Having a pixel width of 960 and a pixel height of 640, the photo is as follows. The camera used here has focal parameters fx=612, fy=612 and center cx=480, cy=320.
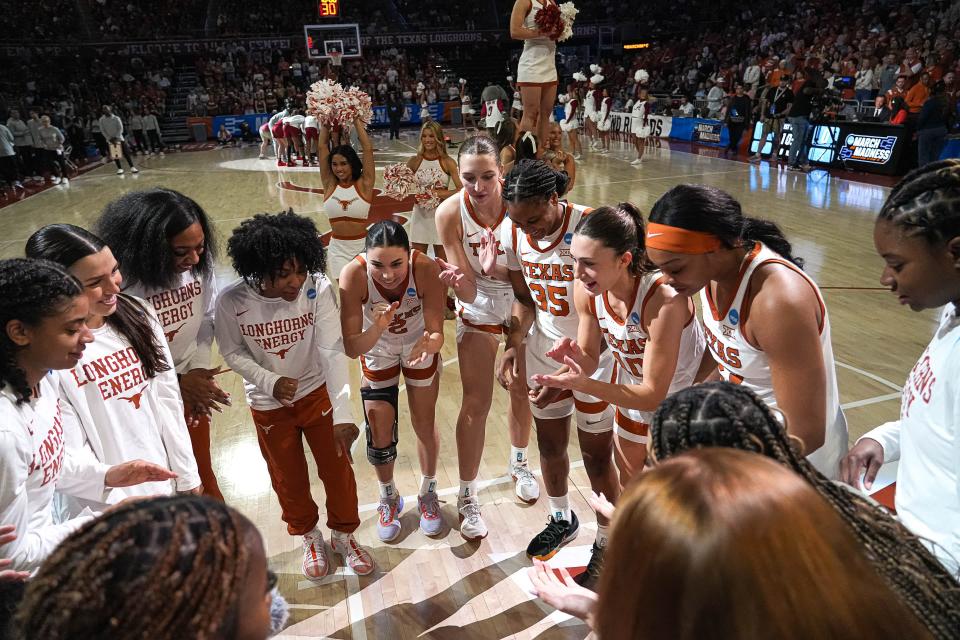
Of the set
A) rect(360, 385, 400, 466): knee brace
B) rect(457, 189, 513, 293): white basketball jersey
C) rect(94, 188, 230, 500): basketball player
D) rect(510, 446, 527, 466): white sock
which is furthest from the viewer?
rect(510, 446, 527, 466): white sock

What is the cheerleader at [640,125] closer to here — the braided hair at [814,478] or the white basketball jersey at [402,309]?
the white basketball jersey at [402,309]

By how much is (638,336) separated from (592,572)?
3.51ft

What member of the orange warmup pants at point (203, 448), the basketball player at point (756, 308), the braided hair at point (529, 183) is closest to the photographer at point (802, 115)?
the braided hair at point (529, 183)

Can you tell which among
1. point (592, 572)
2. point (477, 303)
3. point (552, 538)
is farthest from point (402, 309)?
point (592, 572)

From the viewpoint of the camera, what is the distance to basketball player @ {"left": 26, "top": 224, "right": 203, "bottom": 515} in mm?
1959

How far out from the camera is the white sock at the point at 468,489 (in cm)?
315

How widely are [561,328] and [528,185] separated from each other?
0.69 metres

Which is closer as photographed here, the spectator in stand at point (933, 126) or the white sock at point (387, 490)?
the white sock at point (387, 490)

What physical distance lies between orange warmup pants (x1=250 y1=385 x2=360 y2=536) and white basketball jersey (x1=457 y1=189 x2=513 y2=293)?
1044 mm

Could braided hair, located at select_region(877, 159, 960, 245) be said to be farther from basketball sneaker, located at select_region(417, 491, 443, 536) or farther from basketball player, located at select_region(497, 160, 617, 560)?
basketball sneaker, located at select_region(417, 491, 443, 536)

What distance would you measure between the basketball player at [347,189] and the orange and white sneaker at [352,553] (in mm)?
2516

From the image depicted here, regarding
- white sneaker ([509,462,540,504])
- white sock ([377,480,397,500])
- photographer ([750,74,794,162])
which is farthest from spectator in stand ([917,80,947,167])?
white sock ([377,480,397,500])

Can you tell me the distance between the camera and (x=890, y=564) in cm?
95

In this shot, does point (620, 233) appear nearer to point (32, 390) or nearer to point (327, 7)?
point (32, 390)
